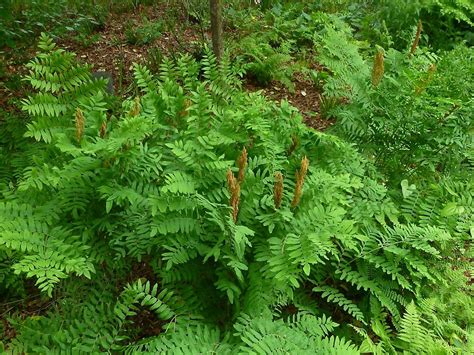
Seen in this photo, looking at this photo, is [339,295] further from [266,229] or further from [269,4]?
[269,4]

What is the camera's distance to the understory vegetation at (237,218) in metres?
2.14

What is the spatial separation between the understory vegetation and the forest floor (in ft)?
4.67

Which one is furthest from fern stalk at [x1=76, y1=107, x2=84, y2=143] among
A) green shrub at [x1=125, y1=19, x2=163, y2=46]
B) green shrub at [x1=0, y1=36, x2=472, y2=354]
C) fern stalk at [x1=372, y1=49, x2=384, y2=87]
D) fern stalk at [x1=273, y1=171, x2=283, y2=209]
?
green shrub at [x1=125, y1=19, x2=163, y2=46]

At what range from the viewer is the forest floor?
4695 millimetres

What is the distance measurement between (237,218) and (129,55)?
3877 mm

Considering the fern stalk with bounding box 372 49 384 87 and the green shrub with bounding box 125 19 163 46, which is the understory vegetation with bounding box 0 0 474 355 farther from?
the green shrub with bounding box 125 19 163 46

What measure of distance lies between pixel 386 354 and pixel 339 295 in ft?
1.22

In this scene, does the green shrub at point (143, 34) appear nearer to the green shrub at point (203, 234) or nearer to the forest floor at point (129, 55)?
the forest floor at point (129, 55)

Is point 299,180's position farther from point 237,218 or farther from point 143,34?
point 143,34

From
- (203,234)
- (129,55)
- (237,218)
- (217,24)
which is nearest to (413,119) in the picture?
(237,218)

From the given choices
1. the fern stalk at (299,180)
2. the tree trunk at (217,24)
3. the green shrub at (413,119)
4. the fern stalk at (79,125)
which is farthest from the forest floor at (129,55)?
the fern stalk at (299,180)

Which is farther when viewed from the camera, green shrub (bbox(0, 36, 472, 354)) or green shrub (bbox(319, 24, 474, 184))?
green shrub (bbox(319, 24, 474, 184))

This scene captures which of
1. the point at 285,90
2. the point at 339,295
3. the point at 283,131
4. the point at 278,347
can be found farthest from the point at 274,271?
the point at 285,90

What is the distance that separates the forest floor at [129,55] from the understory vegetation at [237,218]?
142 centimetres
